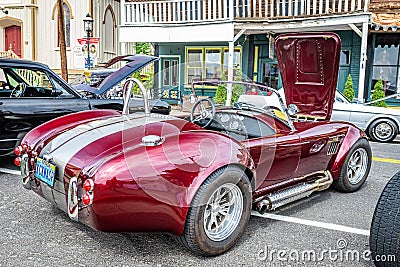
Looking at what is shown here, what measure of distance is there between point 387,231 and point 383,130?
23.4 feet

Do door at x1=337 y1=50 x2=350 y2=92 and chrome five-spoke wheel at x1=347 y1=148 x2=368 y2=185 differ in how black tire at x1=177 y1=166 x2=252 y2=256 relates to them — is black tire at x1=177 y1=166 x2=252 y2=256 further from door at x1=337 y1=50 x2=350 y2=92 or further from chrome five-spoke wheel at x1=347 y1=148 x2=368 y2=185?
door at x1=337 y1=50 x2=350 y2=92

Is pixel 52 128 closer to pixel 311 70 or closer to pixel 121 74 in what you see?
pixel 121 74

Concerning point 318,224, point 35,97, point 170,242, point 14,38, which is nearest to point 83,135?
point 170,242

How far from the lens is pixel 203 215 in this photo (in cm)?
300

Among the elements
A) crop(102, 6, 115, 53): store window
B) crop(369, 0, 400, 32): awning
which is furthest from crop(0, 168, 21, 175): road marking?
crop(102, 6, 115, 53): store window

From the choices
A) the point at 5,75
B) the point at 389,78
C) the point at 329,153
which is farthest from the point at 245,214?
the point at 389,78

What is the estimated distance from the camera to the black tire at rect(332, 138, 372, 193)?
4.69m

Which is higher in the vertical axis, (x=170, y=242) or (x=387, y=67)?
(x=387, y=67)

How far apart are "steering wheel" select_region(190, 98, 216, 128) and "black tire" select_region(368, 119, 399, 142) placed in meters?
6.45

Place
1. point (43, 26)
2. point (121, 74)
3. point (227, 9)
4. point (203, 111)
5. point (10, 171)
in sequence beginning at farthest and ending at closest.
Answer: point (43, 26), point (227, 9), point (121, 74), point (10, 171), point (203, 111)

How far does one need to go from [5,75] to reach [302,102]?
461cm

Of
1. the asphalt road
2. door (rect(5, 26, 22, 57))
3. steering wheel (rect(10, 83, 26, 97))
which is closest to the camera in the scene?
the asphalt road

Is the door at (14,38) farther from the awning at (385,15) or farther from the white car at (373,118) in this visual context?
the awning at (385,15)

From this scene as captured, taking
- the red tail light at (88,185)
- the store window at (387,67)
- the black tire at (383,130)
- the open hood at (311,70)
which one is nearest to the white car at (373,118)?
the black tire at (383,130)
